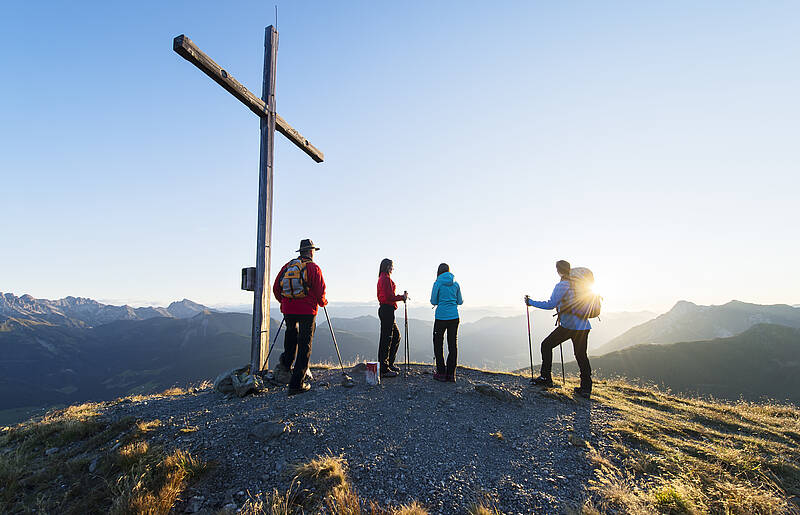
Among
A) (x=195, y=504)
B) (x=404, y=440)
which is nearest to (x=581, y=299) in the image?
(x=404, y=440)

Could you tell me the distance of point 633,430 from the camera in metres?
5.97

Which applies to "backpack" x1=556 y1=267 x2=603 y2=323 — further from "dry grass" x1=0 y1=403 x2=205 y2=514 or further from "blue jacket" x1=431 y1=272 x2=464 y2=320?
"dry grass" x1=0 y1=403 x2=205 y2=514

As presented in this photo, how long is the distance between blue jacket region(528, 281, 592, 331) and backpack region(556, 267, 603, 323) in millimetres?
72

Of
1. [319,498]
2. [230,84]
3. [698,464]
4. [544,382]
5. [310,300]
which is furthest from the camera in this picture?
[544,382]

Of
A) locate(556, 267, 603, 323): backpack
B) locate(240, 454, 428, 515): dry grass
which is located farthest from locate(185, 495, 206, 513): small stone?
locate(556, 267, 603, 323): backpack

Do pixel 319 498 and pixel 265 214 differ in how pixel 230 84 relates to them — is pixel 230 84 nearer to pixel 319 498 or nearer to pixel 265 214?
pixel 265 214

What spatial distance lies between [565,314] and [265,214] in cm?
775

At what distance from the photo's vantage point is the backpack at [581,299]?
804cm

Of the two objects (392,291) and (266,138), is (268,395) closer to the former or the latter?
(392,291)

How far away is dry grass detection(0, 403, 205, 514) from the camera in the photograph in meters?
3.79

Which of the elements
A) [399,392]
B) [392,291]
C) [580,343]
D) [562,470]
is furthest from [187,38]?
[580,343]

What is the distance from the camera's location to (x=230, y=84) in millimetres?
7410

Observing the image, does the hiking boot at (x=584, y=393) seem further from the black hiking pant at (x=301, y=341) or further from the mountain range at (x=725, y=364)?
the mountain range at (x=725, y=364)

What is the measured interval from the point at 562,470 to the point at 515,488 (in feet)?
3.07
